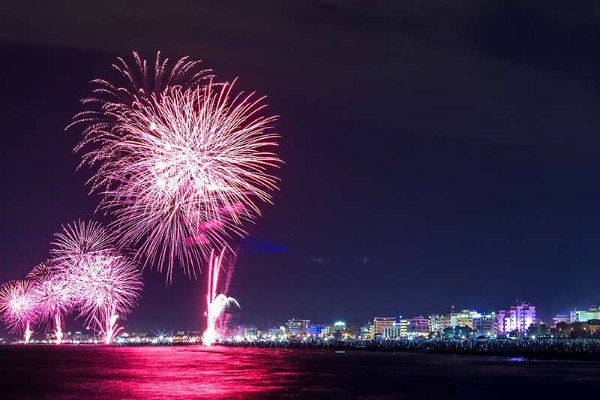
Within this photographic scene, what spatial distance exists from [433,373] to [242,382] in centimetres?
1323

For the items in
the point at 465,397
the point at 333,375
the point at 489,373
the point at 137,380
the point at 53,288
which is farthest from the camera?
the point at 53,288

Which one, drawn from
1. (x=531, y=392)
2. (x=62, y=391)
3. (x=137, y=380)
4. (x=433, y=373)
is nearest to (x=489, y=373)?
(x=433, y=373)

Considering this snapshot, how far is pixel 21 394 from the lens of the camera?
26406mm

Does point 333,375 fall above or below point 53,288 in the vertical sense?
below

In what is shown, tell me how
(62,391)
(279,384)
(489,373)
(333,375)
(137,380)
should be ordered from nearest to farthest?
(62,391), (279,384), (137,380), (333,375), (489,373)

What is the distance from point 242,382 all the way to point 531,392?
11.5 meters

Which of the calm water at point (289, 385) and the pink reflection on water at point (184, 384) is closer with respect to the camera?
the pink reflection on water at point (184, 384)

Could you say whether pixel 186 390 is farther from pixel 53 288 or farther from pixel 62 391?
pixel 53 288

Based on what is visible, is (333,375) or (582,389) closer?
(582,389)

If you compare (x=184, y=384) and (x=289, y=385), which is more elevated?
(x=289, y=385)

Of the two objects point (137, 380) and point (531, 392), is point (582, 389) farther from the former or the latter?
point (137, 380)

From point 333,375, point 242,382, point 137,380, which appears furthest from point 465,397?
point 137,380

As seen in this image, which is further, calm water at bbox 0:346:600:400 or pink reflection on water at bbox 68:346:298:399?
calm water at bbox 0:346:600:400

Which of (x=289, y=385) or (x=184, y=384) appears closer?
(x=184, y=384)
